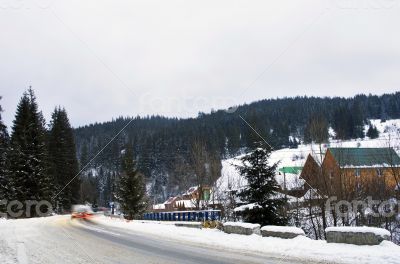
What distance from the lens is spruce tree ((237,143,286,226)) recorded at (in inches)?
919

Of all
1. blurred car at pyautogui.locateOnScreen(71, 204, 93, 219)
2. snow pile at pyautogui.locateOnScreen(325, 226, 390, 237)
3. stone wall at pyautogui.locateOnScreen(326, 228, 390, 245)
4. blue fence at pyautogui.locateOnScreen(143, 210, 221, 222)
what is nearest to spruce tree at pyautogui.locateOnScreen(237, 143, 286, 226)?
blue fence at pyautogui.locateOnScreen(143, 210, 221, 222)

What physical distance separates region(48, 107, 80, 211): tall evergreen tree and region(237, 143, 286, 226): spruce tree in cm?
4963

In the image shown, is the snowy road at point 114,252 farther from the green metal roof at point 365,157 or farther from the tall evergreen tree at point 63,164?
the tall evergreen tree at point 63,164

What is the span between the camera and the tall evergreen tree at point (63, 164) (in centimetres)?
6950

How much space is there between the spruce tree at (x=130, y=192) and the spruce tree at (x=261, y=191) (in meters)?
24.4

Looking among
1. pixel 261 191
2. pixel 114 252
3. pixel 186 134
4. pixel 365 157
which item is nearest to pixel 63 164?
pixel 186 134

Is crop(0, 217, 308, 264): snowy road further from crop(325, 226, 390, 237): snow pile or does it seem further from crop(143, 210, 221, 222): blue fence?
crop(143, 210, 221, 222): blue fence

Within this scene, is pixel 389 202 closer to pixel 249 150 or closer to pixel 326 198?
pixel 326 198

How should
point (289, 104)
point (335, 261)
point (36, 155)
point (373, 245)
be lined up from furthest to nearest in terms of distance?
1. point (289, 104)
2. point (36, 155)
3. point (373, 245)
4. point (335, 261)

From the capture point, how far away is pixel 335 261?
10.6 meters

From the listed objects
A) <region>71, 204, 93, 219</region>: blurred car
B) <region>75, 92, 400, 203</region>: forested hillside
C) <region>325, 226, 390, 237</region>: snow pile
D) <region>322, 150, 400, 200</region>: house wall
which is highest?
<region>75, 92, 400, 203</region>: forested hillside

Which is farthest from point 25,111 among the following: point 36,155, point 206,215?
point 206,215

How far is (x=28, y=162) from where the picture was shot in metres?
49.1

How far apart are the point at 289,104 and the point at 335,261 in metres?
170
